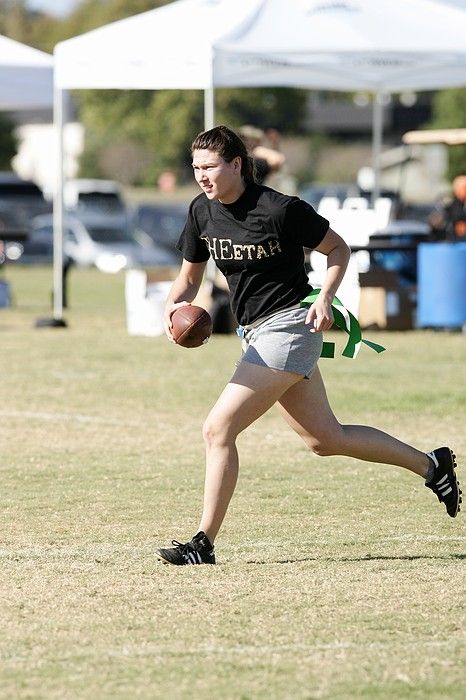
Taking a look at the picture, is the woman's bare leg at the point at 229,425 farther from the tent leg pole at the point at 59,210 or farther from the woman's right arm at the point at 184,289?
the tent leg pole at the point at 59,210

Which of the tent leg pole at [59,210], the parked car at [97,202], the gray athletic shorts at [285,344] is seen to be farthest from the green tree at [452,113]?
the gray athletic shorts at [285,344]

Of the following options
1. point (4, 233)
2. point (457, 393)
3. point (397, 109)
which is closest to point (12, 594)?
point (457, 393)

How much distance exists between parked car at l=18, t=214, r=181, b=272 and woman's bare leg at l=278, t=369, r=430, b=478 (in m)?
28.5

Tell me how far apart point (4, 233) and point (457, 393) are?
10.4 m

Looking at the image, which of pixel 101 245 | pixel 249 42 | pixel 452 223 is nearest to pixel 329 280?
pixel 249 42

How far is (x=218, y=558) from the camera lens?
22.2 ft

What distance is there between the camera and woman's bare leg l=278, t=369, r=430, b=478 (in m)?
6.79

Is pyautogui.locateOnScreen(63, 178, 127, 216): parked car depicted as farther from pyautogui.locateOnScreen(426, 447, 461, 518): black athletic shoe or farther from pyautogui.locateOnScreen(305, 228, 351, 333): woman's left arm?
pyautogui.locateOnScreen(305, 228, 351, 333): woman's left arm

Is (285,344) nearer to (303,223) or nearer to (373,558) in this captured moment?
(303,223)

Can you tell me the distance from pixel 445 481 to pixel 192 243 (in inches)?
63.4

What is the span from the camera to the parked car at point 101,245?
36156mm

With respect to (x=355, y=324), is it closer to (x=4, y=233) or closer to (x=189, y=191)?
(x=4, y=233)

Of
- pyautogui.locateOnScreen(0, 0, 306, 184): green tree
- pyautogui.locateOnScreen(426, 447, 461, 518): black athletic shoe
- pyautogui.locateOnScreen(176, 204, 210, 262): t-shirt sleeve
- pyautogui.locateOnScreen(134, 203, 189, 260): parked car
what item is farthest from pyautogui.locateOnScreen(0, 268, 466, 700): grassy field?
pyautogui.locateOnScreen(0, 0, 306, 184): green tree

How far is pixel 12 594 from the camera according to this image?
6039 mm
